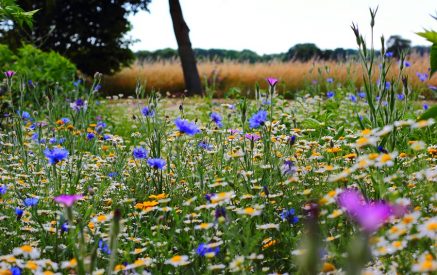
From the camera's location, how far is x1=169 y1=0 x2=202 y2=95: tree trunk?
632 inches

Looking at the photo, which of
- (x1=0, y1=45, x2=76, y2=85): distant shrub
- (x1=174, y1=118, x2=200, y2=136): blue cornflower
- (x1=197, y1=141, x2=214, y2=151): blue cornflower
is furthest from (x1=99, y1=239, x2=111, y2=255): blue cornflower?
(x1=0, y1=45, x2=76, y2=85): distant shrub

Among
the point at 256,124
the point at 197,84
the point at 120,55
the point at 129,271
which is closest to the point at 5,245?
the point at 129,271

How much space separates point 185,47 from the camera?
1625 cm

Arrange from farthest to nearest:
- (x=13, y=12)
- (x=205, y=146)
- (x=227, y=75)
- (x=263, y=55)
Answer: (x=263, y=55) < (x=227, y=75) < (x=205, y=146) < (x=13, y=12)

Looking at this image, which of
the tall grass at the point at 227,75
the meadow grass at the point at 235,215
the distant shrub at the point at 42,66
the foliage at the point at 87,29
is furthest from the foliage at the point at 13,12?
the foliage at the point at 87,29

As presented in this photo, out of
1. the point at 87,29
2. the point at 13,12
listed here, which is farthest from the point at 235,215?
the point at 87,29

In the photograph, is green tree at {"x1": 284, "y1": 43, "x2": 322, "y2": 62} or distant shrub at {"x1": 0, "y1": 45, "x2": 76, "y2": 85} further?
green tree at {"x1": 284, "y1": 43, "x2": 322, "y2": 62}

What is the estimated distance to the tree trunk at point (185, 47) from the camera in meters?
16.0

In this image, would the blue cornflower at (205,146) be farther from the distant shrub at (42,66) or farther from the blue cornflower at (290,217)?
the distant shrub at (42,66)

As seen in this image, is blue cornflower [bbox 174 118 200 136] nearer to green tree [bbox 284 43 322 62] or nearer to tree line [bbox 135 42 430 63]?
tree line [bbox 135 42 430 63]

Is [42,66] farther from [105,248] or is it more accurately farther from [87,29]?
[87,29]

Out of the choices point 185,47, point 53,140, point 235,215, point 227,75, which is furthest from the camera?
point 227,75

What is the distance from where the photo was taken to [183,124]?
10.2 feet

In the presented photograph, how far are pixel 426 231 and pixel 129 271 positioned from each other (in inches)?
44.6
